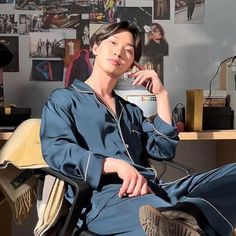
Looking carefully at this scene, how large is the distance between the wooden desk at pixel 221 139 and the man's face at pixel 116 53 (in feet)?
1.44

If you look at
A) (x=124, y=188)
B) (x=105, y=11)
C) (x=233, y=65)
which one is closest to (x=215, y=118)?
(x=233, y=65)

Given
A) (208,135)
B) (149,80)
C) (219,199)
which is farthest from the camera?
(208,135)

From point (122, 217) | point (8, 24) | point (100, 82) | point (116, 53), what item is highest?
point (8, 24)

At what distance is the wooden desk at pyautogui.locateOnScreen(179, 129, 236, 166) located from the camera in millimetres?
1864

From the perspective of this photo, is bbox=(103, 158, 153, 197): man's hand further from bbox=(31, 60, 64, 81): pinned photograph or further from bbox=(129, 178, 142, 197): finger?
bbox=(31, 60, 64, 81): pinned photograph

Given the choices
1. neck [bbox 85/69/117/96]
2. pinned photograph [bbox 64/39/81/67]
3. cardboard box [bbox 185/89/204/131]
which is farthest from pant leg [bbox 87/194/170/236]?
pinned photograph [bbox 64/39/81/67]

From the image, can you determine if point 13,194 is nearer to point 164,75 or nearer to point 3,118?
point 3,118

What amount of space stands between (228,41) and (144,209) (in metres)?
1.35

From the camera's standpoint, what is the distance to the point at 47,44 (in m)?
2.12

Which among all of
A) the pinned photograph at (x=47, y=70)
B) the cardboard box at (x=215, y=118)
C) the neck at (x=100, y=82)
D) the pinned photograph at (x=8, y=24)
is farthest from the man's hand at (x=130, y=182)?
the pinned photograph at (x=8, y=24)

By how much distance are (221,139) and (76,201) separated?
3.00 ft

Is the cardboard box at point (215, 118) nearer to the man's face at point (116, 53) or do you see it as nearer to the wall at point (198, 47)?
the wall at point (198, 47)

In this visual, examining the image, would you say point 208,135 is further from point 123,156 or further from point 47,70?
point 47,70

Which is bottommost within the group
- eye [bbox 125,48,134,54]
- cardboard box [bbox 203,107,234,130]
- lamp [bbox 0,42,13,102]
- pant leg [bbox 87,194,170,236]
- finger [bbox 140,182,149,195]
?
pant leg [bbox 87,194,170,236]
